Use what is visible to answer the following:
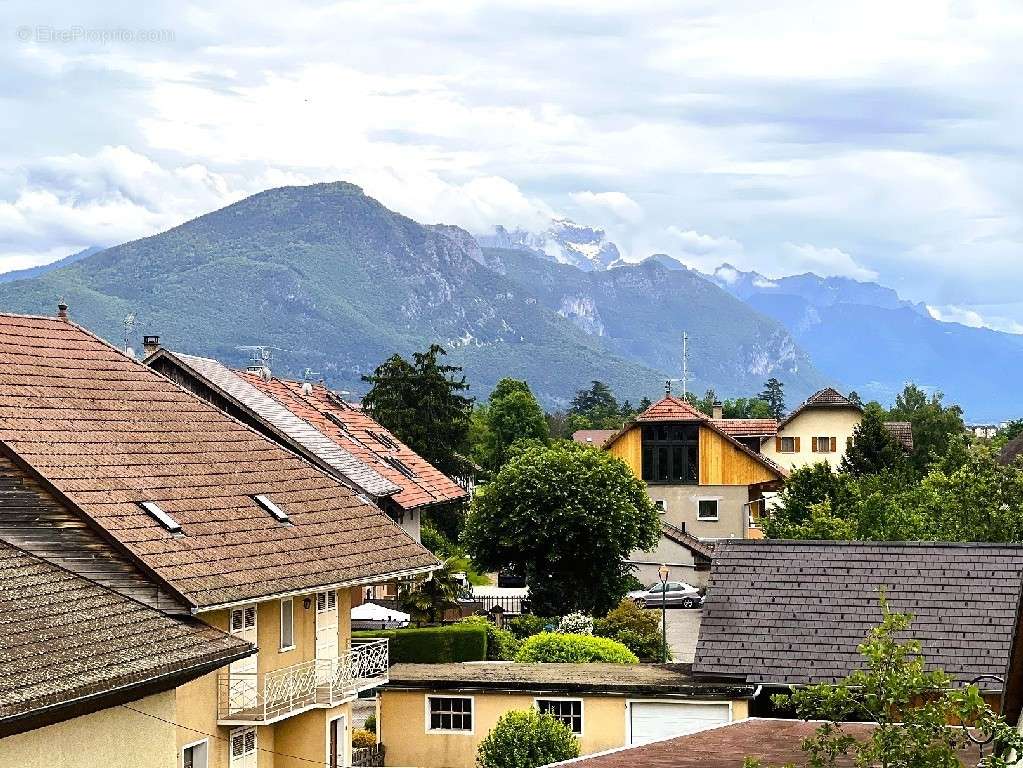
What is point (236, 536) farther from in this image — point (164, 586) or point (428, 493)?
point (428, 493)

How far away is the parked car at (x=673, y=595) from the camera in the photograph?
62.4 m

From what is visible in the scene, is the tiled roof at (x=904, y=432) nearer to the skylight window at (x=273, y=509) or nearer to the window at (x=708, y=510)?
the window at (x=708, y=510)

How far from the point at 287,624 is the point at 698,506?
5942 cm

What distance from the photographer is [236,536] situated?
26.0m

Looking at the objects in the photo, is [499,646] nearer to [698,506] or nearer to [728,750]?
[728,750]

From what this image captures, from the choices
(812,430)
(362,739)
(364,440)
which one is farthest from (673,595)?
(812,430)

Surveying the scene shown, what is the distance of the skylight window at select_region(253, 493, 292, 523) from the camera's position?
27766 millimetres

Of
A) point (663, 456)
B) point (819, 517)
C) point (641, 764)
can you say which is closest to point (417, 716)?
point (641, 764)

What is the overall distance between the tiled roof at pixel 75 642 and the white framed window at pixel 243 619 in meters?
5.54

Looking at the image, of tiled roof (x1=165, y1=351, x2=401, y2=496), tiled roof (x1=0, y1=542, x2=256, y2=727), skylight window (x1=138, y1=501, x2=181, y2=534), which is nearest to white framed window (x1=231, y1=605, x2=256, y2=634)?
skylight window (x1=138, y1=501, x2=181, y2=534)

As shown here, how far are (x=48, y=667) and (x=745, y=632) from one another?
51.8 feet

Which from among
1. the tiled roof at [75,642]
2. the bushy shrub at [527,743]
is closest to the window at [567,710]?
the bushy shrub at [527,743]

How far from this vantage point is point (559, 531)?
177 feet

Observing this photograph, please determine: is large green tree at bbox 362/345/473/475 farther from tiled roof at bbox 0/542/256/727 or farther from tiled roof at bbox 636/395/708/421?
tiled roof at bbox 0/542/256/727
